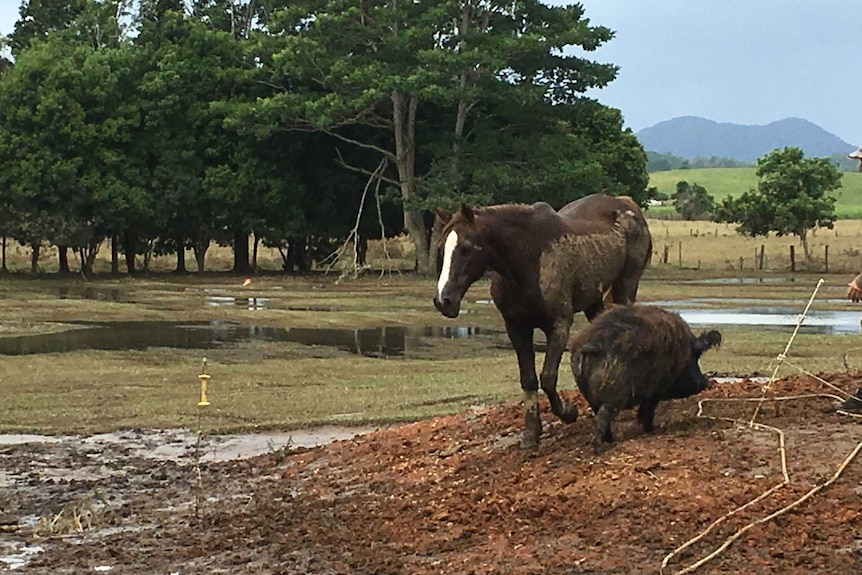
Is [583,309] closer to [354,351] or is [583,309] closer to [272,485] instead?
[272,485]

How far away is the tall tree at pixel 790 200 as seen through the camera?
62.1 meters

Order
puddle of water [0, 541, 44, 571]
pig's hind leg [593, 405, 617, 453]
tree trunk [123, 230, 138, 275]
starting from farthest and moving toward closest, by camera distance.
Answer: tree trunk [123, 230, 138, 275], pig's hind leg [593, 405, 617, 453], puddle of water [0, 541, 44, 571]

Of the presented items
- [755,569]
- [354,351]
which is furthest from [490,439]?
[354,351]

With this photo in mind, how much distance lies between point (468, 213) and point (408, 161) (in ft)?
146

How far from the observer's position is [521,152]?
171 feet

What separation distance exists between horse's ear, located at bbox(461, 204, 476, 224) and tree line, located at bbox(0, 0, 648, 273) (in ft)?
126

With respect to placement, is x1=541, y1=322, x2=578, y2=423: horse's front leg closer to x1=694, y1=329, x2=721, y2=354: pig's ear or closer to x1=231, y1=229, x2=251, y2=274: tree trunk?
x1=694, y1=329, x2=721, y2=354: pig's ear

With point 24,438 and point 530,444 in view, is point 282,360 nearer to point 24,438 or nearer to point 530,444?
point 24,438

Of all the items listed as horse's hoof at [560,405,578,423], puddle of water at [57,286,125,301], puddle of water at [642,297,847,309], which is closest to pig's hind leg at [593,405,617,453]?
horse's hoof at [560,405,578,423]

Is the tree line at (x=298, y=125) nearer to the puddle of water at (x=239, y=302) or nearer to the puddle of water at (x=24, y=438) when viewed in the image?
the puddle of water at (x=239, y=302)

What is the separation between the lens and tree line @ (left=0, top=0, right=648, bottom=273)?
5019cm

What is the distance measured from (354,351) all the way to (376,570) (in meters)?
18.2

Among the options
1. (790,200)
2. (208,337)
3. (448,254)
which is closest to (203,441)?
(448,254)

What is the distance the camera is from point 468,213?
9.48 meters
